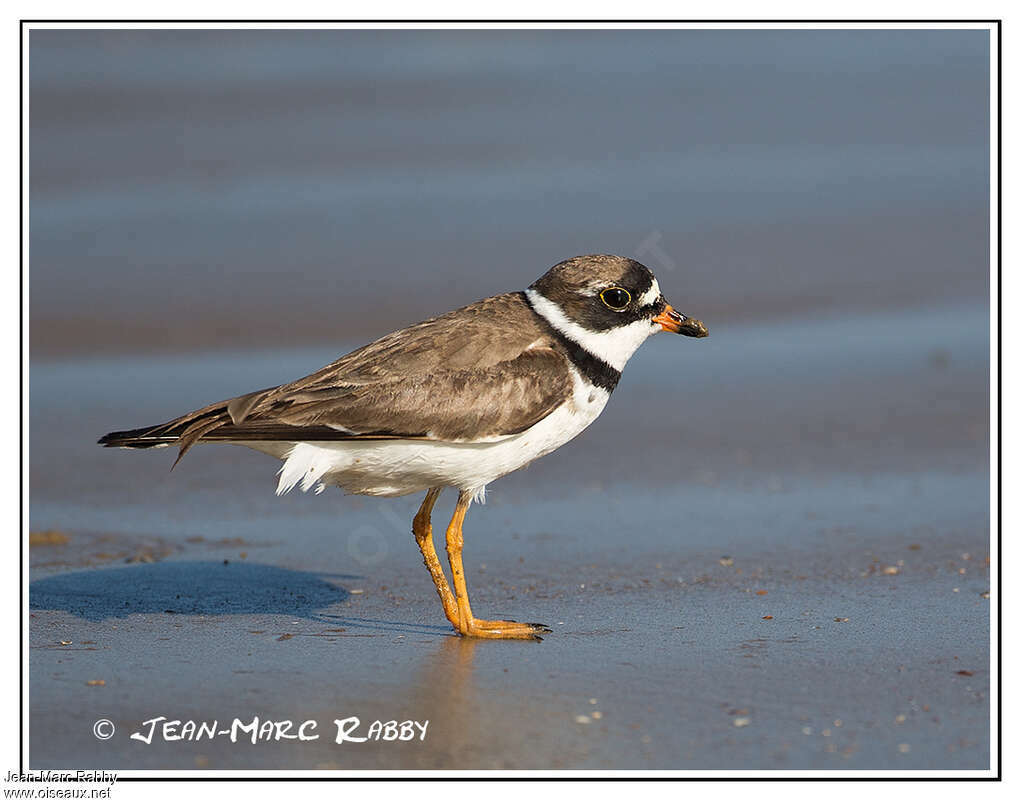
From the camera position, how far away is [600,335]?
5.86m

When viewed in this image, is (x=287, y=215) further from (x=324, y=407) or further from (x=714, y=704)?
(x=714, y=704)

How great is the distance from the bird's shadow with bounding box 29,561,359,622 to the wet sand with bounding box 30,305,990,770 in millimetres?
22

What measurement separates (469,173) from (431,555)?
8.35 m

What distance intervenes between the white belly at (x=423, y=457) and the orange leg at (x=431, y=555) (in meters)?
0.26

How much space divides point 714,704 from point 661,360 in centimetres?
568

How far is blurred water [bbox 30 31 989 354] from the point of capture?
11.5 m

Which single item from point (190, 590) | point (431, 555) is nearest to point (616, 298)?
point (431, 555)

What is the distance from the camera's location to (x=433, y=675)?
197 inches

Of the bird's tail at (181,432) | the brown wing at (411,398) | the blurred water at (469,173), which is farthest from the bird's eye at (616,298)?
the blurred water at (469,173)

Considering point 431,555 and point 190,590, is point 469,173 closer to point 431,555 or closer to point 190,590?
point 190,590

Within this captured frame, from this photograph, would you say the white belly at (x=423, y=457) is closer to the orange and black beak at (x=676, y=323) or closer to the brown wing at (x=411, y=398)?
the brown wing at (x=411, y=398)

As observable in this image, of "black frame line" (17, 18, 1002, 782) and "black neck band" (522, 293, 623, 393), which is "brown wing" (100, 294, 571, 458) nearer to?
"black neck band" (522, 293, 623, 393)

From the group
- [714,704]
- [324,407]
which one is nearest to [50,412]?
[324,407]
